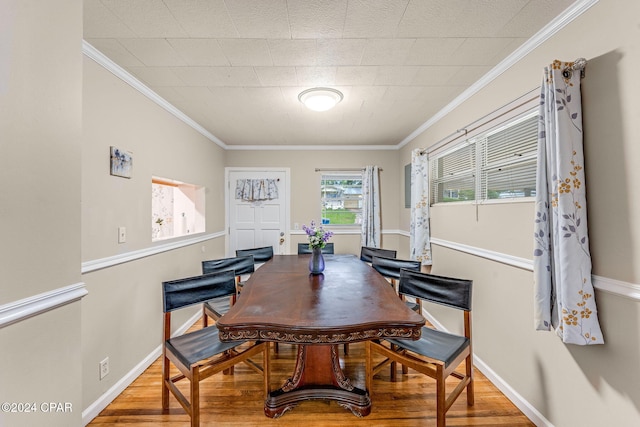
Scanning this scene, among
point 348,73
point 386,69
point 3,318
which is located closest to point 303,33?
point 348,73

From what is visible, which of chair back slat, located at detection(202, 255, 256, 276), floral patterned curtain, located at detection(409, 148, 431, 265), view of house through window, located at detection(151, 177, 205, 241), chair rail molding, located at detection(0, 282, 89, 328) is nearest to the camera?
chair rail molding, located at detection(0, 282, 89, 328)

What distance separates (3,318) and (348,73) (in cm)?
224

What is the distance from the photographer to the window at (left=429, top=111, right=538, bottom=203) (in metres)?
1.86

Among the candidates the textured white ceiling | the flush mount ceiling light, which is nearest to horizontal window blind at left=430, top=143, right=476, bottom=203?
the textured white ceiling

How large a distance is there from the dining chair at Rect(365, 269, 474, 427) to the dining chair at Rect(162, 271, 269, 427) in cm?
84

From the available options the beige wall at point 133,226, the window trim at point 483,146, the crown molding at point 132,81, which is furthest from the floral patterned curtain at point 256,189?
the window trim at point 483,146

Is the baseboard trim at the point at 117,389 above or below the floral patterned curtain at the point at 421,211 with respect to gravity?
below

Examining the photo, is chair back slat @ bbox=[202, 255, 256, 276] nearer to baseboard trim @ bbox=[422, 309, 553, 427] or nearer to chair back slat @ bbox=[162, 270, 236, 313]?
chair back slat @ bbox=[162, 270, 236, 313]

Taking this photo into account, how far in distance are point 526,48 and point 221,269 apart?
9.45 ft

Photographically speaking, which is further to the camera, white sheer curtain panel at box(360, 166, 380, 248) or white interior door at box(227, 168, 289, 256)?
white interior door at box(227, 168, 289, 256)

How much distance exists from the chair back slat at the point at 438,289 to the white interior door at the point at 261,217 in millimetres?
2663

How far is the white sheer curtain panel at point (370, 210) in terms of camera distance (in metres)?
4.36

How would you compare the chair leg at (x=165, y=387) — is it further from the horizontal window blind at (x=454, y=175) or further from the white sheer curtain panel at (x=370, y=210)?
the white sheer curtain panel at (x=370, y=210)

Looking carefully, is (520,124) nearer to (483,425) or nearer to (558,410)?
(558,410)
